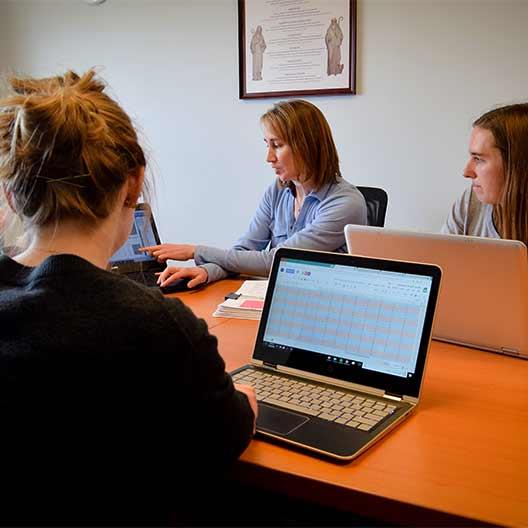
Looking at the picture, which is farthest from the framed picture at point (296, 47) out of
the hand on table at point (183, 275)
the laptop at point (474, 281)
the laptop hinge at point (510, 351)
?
the laptop hinge at point (510, 351)

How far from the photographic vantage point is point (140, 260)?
193 centimetres

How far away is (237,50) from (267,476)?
8.25 feet

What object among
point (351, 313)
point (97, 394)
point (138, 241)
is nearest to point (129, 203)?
point (97, 394)

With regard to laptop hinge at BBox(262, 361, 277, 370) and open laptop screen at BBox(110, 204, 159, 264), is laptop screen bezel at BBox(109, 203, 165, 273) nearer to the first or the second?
open laptop screen at BBox(110, 204, 159, 264)

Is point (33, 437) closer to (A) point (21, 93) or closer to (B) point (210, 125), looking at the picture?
(A) point (21, 93)

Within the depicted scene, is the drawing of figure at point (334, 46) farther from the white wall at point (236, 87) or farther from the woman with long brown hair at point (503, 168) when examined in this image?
the woman with long brown hair at point (503, 168)

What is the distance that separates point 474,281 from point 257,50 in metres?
2.05

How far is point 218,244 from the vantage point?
3236 mm

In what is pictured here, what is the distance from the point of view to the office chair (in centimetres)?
229

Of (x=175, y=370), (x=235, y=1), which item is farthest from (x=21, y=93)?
(x=235, y=1)

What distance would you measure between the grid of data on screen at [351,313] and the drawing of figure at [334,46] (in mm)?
1829

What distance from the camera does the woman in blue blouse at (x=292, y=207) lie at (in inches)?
77.0

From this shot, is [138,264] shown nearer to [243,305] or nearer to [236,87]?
[243,305]

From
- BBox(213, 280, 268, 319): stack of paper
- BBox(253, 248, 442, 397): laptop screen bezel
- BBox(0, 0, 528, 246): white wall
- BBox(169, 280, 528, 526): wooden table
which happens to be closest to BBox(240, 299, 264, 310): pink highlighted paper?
BBox(213, 280, 268, 319): stack of paper
